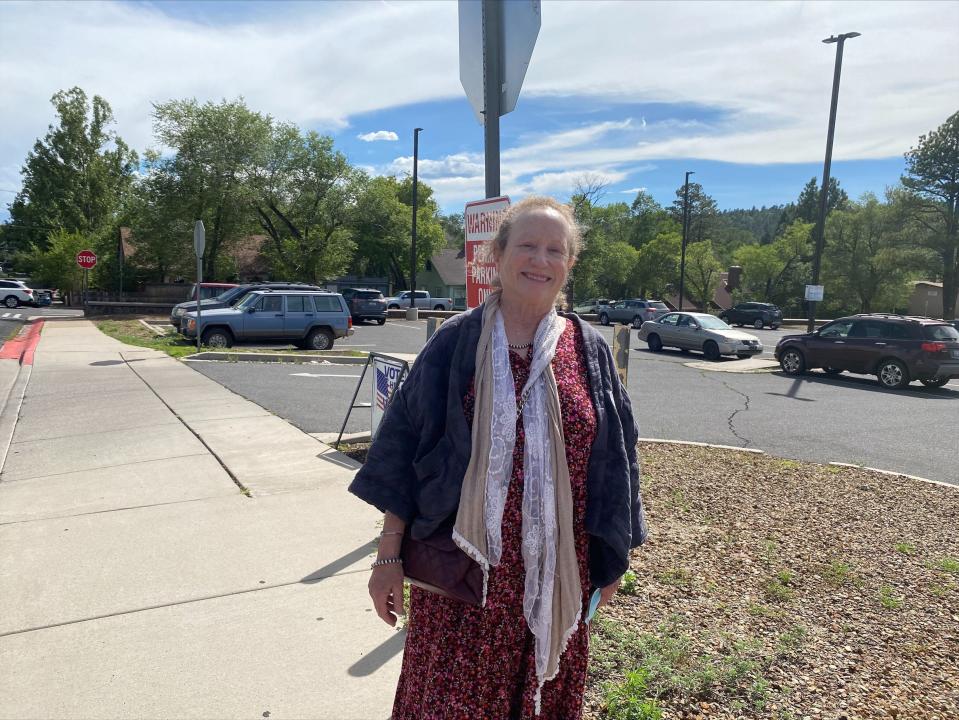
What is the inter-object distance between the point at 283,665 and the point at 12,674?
3.75 feet

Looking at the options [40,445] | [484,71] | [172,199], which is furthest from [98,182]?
[484,71]

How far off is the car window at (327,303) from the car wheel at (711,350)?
10825mm

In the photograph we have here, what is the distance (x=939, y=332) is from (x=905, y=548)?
507 inches

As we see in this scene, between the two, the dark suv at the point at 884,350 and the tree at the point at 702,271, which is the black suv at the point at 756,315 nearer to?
the tree at the point at 702,271

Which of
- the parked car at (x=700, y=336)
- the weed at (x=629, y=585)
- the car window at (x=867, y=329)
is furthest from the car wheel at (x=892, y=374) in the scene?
the weed at (x=629, y=585)

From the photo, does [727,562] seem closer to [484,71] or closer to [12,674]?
[484,71]

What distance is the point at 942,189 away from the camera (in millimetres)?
41969

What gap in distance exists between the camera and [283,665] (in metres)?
3.12

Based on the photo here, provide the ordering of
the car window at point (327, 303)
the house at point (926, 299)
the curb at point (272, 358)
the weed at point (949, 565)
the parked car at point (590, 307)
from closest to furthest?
the weed at point (949, 565) < the curb at point (272, 358) < the car window at point (327, 303) < the parked car at point (590, 307) < the house at point (926, 299)

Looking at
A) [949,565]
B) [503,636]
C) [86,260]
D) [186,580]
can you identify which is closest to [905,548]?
[949,565]

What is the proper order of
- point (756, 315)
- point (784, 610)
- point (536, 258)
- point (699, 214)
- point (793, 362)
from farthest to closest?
point (699, 214)
point (756, 315)
point (793, 362)
point (784, 610)
point (536, 258)

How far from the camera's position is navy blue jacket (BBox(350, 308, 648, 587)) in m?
2.01

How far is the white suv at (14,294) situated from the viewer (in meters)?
42.3

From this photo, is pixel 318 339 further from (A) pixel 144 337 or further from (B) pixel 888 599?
(B) pixel 888 599
